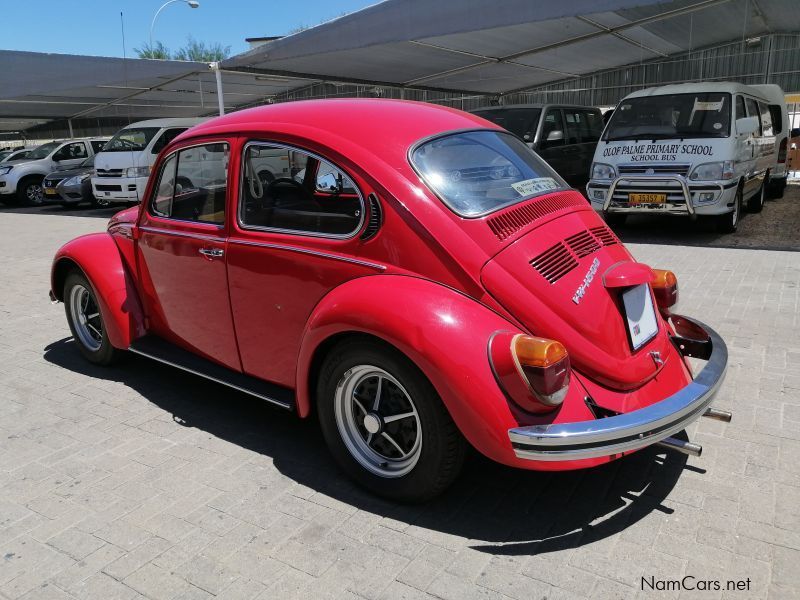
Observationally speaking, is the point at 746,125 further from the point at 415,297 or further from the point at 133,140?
the point at 133,140

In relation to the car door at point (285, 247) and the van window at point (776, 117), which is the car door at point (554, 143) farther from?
the car door at point (285, 247)

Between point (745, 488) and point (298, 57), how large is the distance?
37.2 ft

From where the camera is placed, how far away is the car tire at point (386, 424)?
8.58 feet

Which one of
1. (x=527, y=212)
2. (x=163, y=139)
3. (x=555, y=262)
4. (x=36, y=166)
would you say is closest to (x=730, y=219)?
(x=527, y=212)

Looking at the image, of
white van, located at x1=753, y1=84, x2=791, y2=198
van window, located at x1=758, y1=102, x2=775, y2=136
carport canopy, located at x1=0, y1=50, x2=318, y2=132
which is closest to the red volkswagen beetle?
van window, located at x1=758, y1=102, x2=775, y2=136

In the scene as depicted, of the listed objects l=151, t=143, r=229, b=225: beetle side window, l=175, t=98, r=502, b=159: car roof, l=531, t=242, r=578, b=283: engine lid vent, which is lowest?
l=531, t=242, r=578, b=283: engine lid vent

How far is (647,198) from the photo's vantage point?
8547 mm

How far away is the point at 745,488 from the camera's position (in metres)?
2.93

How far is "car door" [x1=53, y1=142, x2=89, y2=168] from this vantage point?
1789cm

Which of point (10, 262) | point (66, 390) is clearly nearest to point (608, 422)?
point (66, 390)

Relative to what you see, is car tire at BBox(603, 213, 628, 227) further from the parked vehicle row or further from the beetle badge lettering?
the beetle badge lettering

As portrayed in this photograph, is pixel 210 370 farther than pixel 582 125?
No

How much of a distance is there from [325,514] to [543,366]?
1.23 metres

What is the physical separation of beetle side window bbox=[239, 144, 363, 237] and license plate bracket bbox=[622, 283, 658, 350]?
1371 mm
